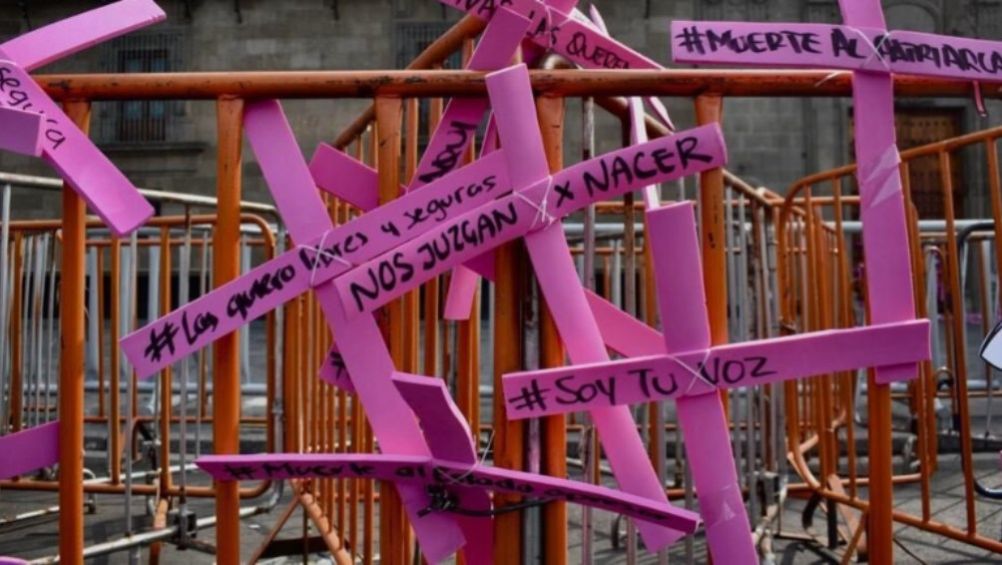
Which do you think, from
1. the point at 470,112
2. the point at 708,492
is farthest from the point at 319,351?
the point at 708,492

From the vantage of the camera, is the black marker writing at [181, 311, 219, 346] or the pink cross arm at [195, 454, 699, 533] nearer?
the pink cross arm at [195, 454, 699, 533]

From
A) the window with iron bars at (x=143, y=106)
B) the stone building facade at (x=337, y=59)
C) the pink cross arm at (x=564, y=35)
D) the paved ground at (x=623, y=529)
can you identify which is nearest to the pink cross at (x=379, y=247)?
the pink cross arm at (x=564, y=35)

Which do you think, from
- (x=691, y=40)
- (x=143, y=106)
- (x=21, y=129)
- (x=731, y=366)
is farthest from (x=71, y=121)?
(x=143, y=106)

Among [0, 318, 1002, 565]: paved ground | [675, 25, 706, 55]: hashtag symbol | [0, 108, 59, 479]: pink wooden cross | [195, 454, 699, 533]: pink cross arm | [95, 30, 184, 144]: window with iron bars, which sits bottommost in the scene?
[0, 318, 1002, 565]: paved ground

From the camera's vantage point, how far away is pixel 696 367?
179 cm

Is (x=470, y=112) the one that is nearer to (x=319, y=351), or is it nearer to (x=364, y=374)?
(x=364, y=374)

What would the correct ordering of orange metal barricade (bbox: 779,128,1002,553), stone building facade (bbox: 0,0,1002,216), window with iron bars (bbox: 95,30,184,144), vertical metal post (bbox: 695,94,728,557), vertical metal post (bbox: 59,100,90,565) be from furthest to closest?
window with iron bars (bbox: 95,30,184,144)
stone building facade (bbox: 0,0,1002,216)
orange metal barricade (bbox: 779,128,1002,553)
vertical metal post (bbox: 59,100,90,565)
vertical metal post (bbox: 695,94,728,557)

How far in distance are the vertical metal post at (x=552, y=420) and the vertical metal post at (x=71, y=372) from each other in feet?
3.18

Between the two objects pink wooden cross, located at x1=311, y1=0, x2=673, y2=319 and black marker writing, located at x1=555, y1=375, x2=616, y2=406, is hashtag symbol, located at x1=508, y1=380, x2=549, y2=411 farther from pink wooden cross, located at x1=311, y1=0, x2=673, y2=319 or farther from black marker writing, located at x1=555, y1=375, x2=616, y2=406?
pink wooden cross, located at x1=311, y1=0, x2=673, y2=319

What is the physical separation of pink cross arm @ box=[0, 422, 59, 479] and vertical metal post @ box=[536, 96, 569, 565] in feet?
3.40

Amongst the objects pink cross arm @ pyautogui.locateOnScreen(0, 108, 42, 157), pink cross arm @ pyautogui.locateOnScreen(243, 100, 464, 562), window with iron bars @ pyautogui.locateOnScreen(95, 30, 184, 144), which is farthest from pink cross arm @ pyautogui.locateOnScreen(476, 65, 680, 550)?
window with iron bars @ pyautogui.locateOnScreen(95, 30, 184, 144)

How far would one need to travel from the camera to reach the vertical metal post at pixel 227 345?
1.98 meters

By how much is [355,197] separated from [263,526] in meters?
3.09

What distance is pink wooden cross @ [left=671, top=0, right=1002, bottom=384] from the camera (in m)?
1.85
